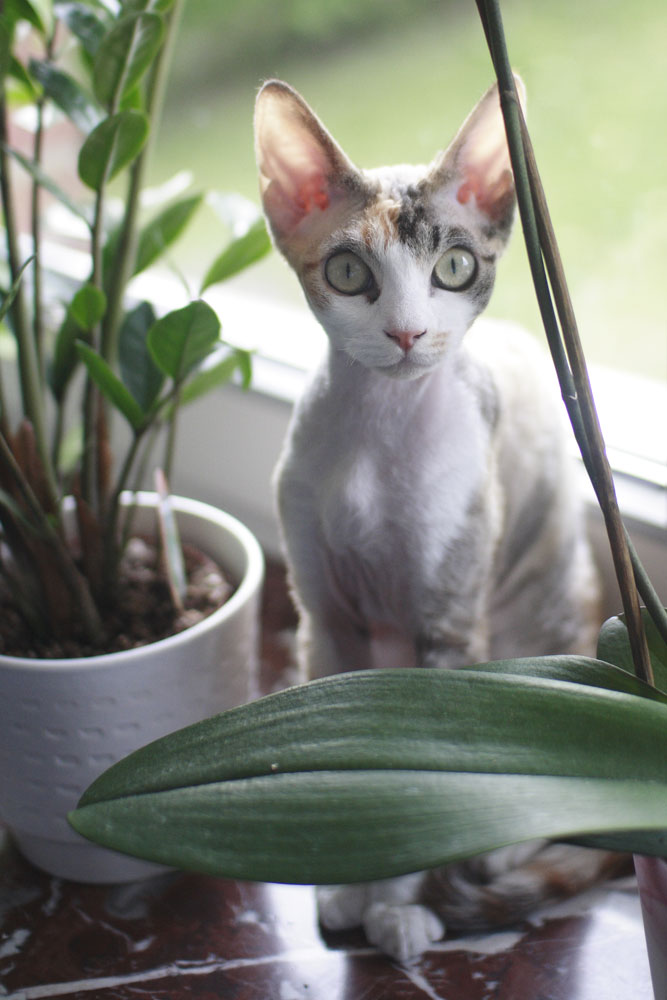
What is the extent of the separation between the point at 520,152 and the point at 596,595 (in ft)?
1.78

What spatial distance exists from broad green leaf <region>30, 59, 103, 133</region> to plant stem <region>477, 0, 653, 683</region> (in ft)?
1.23

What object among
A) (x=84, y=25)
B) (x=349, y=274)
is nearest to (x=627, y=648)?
(x=349, y=274)

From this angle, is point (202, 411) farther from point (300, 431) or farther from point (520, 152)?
point (520, 152)

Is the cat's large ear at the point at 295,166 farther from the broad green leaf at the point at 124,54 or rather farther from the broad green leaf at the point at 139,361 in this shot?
the broad green leaf at the point at 139,361

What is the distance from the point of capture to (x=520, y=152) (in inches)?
17.5

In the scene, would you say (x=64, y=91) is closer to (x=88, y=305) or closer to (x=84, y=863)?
(x=88, y=305)

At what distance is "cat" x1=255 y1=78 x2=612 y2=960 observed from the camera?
22.8 inches

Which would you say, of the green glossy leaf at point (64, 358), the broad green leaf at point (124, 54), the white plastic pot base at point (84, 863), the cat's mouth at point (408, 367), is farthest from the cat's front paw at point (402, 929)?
the broad green leaf at point (124, 54)

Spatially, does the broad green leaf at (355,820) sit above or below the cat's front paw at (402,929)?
above

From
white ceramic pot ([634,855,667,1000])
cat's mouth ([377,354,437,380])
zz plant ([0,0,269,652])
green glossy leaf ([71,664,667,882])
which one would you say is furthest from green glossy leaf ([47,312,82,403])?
white ceramic pot ([634,855,667,1000])

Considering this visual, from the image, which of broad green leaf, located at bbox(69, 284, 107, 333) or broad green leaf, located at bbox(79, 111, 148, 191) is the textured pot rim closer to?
broad green leaf, located at bbox(69, 284, 107, 333)

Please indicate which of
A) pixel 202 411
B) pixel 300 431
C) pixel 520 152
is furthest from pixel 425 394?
pixel 202 411

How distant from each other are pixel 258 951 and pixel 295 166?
22.2 inches

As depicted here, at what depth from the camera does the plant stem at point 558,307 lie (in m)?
0.44
